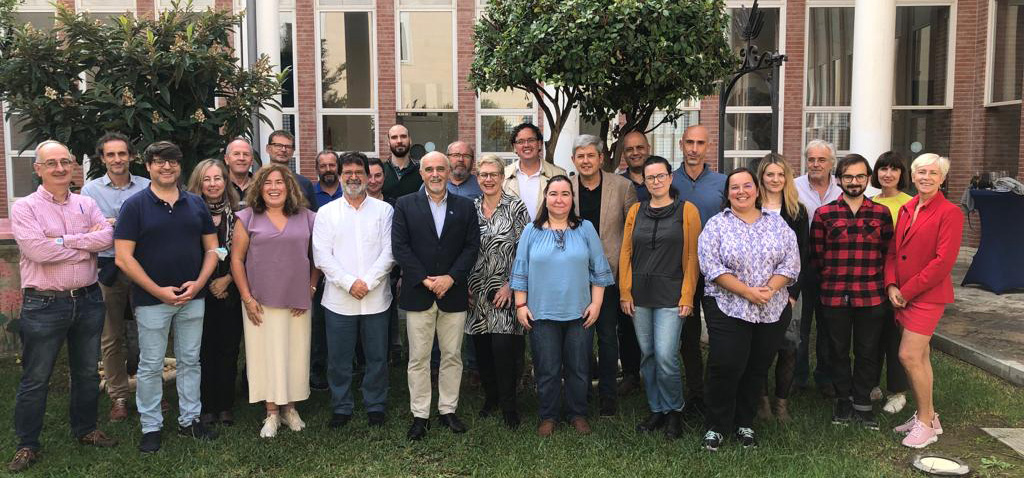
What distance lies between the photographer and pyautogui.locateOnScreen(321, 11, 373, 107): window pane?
12.5 meters

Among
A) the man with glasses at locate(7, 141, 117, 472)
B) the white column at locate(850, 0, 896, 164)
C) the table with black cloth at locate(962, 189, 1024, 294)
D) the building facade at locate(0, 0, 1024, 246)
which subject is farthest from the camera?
the building facade at locate(0, 0, 1024, 246)

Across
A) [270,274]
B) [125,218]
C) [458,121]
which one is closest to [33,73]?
[125,218]

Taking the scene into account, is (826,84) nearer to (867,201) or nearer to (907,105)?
(907,105)

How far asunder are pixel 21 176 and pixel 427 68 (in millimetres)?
7546

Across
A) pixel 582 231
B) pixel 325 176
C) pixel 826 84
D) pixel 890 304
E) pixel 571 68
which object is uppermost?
pixel 826 84

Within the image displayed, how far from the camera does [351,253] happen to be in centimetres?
478

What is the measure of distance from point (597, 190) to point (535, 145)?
59cm

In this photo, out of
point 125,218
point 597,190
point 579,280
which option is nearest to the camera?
point 125,218

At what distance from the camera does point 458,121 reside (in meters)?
12.5

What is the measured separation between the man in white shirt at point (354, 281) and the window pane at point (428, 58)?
777 cm

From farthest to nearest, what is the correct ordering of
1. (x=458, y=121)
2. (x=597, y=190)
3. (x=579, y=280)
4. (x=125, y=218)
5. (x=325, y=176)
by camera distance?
1. (x=458, y=121)
2. (x=325, y=176)
3. (x=597, y=190)
4. (x=579, y=280)
5. (x=125, y=218)

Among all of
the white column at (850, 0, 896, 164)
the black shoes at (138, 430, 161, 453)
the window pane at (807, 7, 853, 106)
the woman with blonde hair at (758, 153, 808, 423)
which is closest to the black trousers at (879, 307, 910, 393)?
the woman with blonde hair at (758, 153, 808, 423)

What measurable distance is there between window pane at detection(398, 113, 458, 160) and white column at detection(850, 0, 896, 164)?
21.1 ft

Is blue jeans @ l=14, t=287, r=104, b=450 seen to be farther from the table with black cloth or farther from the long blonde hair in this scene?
the table with black cloth
